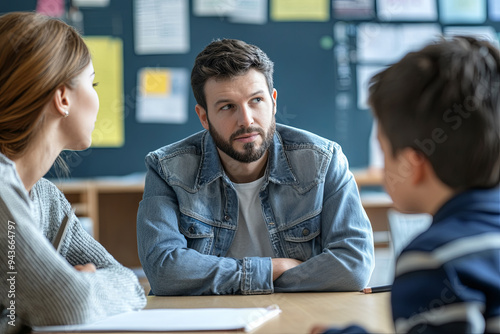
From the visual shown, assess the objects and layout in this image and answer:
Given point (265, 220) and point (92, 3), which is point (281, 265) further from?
point (92, 3)

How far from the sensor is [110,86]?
3.98 metres

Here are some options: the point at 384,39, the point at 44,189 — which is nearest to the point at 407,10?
the point at 384,39

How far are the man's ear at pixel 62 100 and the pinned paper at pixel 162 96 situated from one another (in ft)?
9.30

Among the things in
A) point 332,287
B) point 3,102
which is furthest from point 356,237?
point 3,102

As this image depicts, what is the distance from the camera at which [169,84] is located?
13.3 feet

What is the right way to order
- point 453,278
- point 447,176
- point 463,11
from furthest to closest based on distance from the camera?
point 463,11 → point 447,176 → point 453,278

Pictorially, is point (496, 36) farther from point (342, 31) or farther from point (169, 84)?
point (169, 84)

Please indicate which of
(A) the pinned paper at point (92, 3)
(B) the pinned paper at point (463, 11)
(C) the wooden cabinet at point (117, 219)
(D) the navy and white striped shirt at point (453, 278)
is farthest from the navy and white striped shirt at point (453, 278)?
(B) the pinned paper at point (463, 11)

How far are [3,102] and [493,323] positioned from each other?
3.05 ft

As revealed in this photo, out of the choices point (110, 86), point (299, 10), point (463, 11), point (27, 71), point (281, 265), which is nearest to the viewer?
point (27, 71)

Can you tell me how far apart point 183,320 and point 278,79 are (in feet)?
10.4

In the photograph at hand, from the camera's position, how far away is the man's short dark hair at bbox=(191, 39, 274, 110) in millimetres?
1700

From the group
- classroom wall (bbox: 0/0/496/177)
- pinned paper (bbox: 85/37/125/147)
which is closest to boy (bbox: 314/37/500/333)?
classroom wall (bbox: 0/0/496/177)

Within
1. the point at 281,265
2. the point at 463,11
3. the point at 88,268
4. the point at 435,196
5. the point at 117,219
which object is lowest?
the point at 117,219
